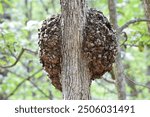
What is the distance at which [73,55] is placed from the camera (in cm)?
196

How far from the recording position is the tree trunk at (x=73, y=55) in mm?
1942

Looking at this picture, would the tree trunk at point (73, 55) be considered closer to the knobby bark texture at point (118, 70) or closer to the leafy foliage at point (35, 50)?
the leafy foliage at point (35, 50)

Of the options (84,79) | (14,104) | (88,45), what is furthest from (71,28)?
(14,104)

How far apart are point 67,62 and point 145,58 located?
7.58 meters

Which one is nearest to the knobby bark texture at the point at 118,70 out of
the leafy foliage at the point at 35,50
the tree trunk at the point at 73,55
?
the leafy foliage at the point at 35,50

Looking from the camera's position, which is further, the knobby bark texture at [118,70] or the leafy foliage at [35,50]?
the leafy foliage at [35,50]

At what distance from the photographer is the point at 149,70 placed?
9.82m

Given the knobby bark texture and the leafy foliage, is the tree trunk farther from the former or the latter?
the knobby bark texture

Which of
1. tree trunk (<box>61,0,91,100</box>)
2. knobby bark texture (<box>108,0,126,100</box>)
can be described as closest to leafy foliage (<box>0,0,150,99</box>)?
knobby bark texture (<box>108,0,126,100</box>)

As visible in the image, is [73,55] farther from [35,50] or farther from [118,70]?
[35,50]

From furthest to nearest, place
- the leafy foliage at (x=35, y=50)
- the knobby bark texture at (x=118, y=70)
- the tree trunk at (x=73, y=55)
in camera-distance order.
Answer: the leafy foliage at (x=35, y=50) < the knobby bark texture at (x=118, y=70) < the tree trunk at (x=73, y=55)

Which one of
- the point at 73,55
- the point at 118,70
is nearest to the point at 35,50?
the point at 118,70

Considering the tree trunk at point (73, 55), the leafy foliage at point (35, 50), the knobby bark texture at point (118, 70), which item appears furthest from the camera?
the leafy foliage at point (35, 50)

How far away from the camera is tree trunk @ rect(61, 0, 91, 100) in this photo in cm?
194
